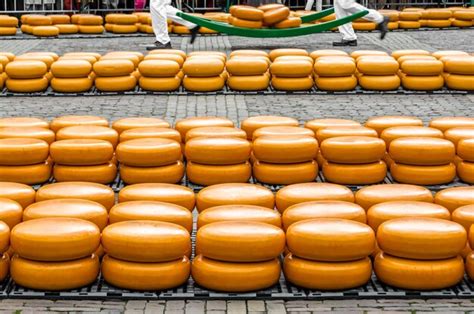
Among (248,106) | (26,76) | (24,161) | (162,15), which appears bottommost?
(248,106)

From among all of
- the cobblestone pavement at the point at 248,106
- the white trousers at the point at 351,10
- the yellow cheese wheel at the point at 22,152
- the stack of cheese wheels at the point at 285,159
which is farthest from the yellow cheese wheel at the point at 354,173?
the white trousers at the point at 351,10

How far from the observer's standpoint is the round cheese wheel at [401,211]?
537 cm

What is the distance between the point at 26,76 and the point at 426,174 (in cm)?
606

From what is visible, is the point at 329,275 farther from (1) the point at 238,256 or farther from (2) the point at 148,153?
(2) the point at 148,153

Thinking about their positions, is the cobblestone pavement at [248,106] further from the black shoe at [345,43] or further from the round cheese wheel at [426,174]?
the round cheese wheel at [426,174]

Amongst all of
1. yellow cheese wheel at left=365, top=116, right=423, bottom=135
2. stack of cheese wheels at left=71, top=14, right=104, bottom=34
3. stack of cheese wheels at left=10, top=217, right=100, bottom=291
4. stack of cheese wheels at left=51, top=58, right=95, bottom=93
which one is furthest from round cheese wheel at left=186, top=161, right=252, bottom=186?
stack of cheese wheels at left=71, top=14, right=104, bottom=34

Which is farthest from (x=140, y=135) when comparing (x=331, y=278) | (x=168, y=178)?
(x=331, y=278)

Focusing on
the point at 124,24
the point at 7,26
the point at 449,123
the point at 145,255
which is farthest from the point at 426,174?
the point at 7,26

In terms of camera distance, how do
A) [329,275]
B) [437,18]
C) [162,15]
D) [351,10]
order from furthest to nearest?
[437,18] < [351,10] < [162,15] < [329,275]

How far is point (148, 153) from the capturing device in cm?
681

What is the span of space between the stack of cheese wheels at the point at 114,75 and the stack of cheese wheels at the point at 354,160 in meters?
4.59

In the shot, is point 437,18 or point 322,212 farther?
point 437,18

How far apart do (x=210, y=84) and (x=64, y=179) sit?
434 cm

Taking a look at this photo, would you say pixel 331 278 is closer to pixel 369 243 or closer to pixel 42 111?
pixel 369 243
